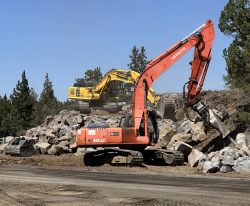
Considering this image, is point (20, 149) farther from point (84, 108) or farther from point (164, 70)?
point (84, 108)

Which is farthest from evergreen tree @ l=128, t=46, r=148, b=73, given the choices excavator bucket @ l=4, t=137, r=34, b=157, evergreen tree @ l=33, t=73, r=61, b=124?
excavator bucket @ l=4, t=137, r=34, b=157

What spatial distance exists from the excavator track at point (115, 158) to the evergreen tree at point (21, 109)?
3134 centimetres

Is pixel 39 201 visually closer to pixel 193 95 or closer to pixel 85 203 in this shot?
pixel 85 203

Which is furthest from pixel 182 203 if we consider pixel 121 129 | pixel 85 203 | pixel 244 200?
pixel 121 129

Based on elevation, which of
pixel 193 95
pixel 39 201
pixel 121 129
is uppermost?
pixel 193 95

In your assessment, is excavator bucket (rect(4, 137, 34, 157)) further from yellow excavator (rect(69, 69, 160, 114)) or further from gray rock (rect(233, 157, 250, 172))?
gray rock (rect(233, 157, 250, 172))

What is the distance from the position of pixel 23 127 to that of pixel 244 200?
42.9 metres

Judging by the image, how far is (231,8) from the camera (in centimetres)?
2258

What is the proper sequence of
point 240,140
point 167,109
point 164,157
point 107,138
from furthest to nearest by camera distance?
point 167,109 < point 240,140 < point 164,157 < point 107,138

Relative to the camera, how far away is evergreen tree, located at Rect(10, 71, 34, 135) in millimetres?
45844

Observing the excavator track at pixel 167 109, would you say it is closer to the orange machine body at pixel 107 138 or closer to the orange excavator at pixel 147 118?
the orange excavator at pixel 147 118

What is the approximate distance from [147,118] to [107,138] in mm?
2183

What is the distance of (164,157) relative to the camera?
1655cm

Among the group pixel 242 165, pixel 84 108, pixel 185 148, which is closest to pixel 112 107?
pixel 84 108
